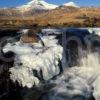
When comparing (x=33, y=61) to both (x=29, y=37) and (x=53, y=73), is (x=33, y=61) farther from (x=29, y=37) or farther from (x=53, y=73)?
(x=29, y=37)

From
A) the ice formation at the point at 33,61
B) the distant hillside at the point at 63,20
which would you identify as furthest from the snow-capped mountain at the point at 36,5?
the ice formation at the point at 33,61

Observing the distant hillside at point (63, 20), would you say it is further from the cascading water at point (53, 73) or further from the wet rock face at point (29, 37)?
the cascading water at point (53, 73)

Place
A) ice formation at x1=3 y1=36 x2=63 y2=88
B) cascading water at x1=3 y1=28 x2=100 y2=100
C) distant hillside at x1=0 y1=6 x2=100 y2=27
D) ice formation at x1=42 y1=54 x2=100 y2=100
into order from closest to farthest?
1. ice formation at x1=42 y1=54 x2=100 y2=100
2. cascading water at x1=3 y1=28 x2=100 y2=100
3. ice formation at x1=3 y1=36 x2=63 y2=88
4. distant hillside at x1=0 y1=6 x2=100 y2=27

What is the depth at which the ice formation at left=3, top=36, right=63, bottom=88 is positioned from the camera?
6973mm

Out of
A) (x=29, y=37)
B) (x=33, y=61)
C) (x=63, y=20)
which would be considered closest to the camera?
(x=33, y=61)

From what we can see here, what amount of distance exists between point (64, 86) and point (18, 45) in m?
2.20

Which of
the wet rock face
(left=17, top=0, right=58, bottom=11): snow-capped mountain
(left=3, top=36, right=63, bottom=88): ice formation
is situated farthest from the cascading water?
(left=17, top=0, right=58, bottom=11): snow-capped mountain

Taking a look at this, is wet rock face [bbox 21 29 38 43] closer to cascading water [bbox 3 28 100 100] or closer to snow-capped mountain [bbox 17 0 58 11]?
cascading water [bbox 3 28 100 100]

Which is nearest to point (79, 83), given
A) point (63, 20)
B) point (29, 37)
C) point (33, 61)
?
point (33, 61)

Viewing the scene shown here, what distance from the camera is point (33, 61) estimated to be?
734cm

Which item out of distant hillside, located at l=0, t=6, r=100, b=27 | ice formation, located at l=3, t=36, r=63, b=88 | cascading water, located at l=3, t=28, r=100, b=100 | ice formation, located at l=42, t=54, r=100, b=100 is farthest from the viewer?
distant hillside, located at l=0, t=6, r=100, b=27

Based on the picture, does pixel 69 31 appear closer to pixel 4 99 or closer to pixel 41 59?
pixel 41 59

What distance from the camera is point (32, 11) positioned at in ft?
173

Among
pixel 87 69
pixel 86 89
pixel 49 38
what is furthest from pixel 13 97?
pixel 49 38
